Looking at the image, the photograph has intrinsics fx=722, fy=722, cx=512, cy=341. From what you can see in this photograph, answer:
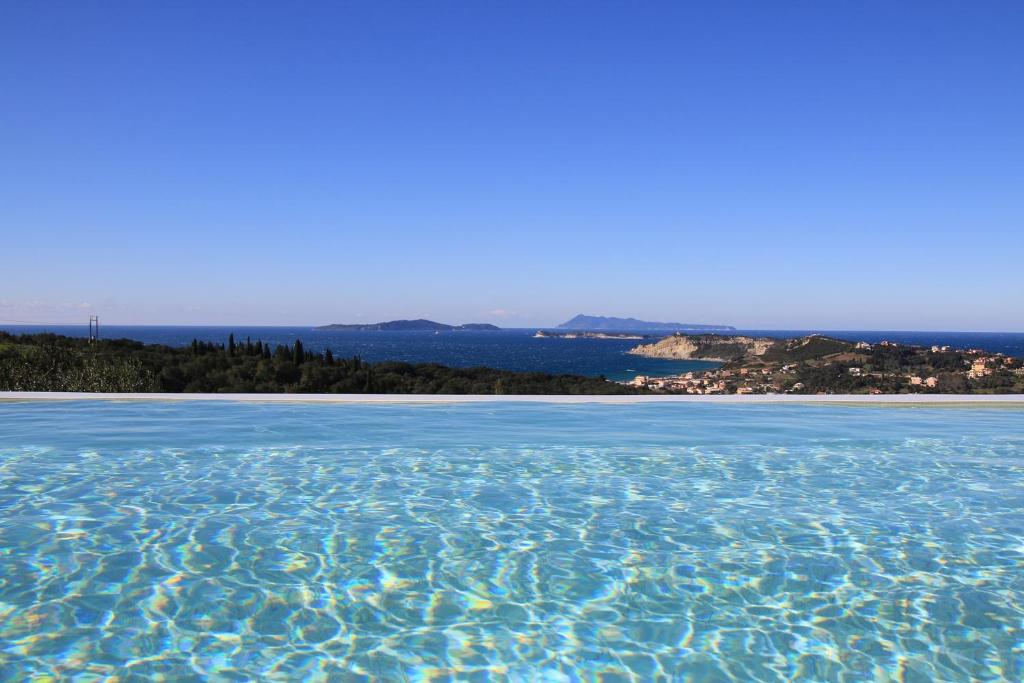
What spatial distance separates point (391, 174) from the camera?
22.5 m

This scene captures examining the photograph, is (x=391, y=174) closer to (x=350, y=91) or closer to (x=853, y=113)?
(x=350, y=91)

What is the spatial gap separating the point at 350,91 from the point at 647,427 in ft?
36.4

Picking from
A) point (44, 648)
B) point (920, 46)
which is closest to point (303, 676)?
point (44, 648)

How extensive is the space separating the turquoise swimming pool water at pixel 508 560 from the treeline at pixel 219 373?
594 centimetres

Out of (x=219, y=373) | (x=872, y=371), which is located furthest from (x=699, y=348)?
(x=219, y=373)

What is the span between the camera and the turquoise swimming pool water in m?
2.99

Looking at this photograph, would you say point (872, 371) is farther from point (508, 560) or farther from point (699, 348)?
point (699, 348)

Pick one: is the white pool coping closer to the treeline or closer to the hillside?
the treeline

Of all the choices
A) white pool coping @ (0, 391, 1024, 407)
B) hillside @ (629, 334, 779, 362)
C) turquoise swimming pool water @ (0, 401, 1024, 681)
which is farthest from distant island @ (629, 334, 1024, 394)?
hillside @ (629, 334, 779, 362)

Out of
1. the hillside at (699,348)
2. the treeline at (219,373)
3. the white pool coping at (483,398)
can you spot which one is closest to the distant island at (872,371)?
the white pool coping at (483,398)

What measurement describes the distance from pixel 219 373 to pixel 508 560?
17625 millimetres

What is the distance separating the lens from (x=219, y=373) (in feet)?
65.2

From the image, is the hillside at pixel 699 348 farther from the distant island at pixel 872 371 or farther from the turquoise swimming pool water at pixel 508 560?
the turquoise swimming pool water at pixel 508 560

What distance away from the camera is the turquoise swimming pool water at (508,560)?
118 inches
